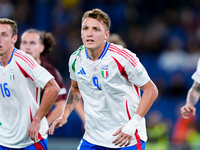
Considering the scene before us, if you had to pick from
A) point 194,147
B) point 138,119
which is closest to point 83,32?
point 138,119

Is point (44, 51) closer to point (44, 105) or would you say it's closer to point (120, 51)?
point (44, 105)

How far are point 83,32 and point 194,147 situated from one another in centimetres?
567

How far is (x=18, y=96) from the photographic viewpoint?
462 centimetres

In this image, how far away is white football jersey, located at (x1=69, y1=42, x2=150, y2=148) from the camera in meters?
4.32

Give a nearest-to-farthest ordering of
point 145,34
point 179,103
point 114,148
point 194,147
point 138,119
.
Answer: point 138,119 → point 114,148 → point 194,147 → point 179,103 → point 145,34

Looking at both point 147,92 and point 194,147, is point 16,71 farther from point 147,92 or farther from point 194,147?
point 194,147

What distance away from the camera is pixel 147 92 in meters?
4.17

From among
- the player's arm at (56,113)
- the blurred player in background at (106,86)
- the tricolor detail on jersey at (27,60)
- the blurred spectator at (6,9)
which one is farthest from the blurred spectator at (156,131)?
the blurred spectator at (6,9)

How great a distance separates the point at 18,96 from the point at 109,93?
112 centimetres

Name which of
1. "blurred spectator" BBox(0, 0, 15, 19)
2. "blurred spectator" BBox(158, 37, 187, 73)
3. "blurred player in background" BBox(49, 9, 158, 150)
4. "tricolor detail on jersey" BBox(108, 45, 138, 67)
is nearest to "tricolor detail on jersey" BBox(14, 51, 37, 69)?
"blurred player in background" BBox(49, 9, 158, 150)

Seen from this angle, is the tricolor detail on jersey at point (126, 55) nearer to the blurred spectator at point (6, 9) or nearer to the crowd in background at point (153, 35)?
the crowd in background at point (153, 35)

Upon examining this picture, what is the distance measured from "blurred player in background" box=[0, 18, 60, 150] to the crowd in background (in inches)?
214

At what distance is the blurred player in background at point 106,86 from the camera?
14.1ft

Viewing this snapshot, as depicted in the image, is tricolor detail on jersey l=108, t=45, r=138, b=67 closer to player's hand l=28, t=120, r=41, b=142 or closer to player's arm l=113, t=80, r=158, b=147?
player's arm l=113, t=80, r=158, b=147
